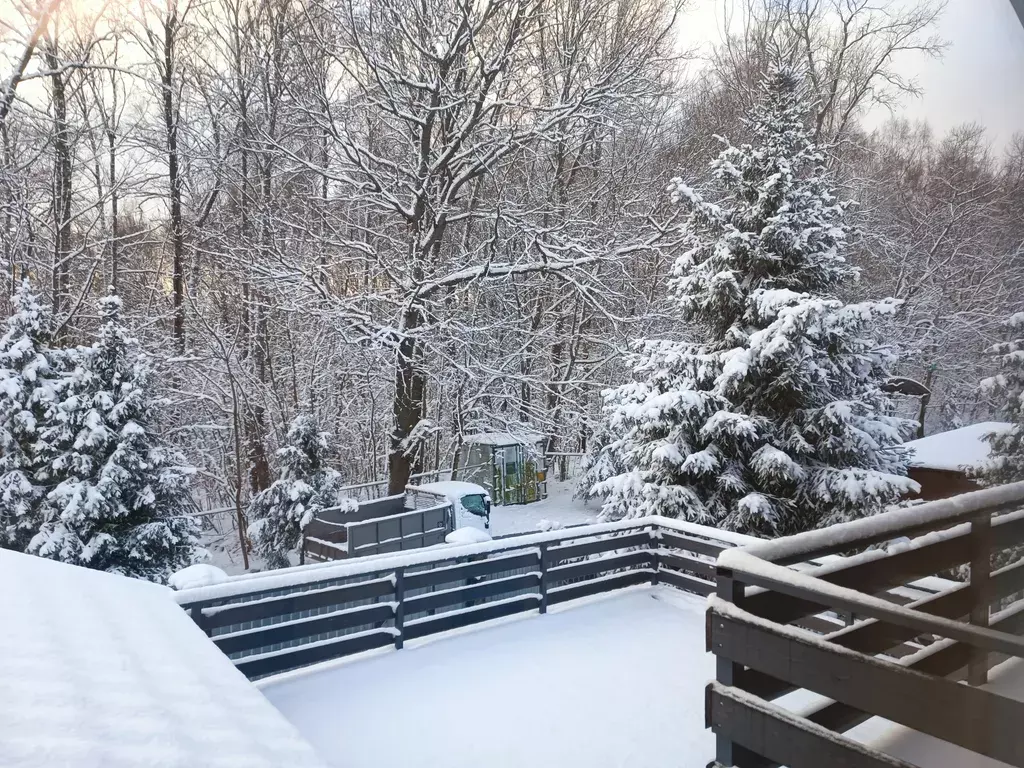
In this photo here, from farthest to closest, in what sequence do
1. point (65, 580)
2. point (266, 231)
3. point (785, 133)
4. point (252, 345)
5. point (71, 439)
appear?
point (252, 345)
point (266, 231)
point (71, 439)
point (785, 133)
point (65, 580)

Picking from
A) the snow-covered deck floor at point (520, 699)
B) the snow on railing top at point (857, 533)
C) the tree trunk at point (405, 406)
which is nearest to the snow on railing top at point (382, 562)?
the snow-covered deck floor at point (520, 699)

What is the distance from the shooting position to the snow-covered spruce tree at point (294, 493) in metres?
12.3

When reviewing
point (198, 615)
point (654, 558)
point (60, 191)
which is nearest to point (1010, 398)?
point (198, 615)

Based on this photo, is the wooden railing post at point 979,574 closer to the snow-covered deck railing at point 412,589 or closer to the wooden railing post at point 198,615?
the snow-covered deck railing at point 412,589

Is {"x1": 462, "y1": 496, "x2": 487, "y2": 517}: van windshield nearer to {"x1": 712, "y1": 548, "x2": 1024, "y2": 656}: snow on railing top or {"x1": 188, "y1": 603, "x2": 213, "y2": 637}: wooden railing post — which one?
{"x1": 188, "y1": 603, "x2": 213, "y2": 637}: wooden railing post

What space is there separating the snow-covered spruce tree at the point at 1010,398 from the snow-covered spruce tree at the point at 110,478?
1049cm

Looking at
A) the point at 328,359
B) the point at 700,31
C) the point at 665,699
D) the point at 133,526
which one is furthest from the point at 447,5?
the point at 665,699

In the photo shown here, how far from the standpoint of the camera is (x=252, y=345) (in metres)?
16.1

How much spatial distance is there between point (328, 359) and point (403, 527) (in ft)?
18.0

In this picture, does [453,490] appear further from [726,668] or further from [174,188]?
[174,188]

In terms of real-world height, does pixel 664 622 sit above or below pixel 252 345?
below

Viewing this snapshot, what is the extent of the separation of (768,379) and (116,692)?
774cm

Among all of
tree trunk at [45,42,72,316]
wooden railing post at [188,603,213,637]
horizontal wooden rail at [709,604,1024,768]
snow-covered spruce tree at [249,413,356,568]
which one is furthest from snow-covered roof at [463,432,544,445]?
horizontal wooden rail at [709,604,1024,768]

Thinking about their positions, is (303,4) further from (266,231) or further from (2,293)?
(2,293)
